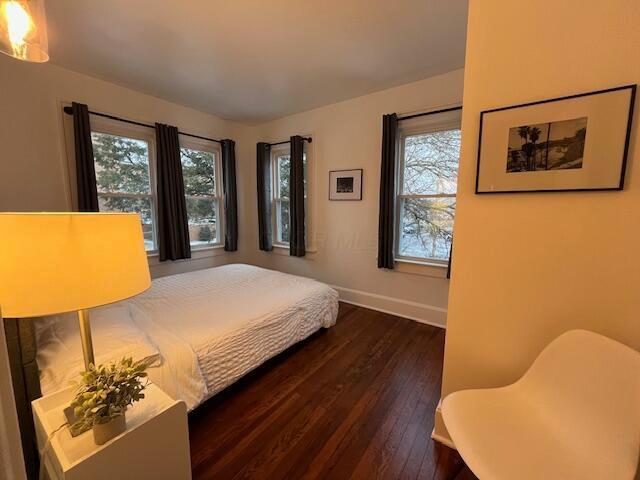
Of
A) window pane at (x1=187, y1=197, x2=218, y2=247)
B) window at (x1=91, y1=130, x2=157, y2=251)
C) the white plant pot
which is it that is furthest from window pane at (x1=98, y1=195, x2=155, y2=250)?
the white plant pot

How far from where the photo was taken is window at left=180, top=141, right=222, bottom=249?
361cm

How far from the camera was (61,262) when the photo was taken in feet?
2.27

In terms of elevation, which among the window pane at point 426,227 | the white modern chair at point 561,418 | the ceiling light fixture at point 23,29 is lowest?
the white modern chair at point 561,418

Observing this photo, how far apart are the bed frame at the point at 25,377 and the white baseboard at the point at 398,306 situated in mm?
2816

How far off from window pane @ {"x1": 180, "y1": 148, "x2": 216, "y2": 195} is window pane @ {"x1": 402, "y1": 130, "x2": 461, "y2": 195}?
105 inches

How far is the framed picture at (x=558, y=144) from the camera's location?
3.27 ft

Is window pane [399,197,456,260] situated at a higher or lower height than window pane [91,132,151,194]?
lower

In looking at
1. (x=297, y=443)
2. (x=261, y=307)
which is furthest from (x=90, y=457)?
(x=261, y=307)

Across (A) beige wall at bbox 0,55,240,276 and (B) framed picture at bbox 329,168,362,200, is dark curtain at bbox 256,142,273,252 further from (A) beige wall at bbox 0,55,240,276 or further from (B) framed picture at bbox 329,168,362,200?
(A) beige wall at bbox 0,55,240,276

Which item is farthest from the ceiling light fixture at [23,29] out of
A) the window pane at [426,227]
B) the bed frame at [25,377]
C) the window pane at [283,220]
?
the window pane at [283,220]

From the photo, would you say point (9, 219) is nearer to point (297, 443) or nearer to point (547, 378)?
point (297, 443)

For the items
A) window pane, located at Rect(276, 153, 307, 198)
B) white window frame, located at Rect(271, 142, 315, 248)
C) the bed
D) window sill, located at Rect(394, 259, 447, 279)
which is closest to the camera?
the bed

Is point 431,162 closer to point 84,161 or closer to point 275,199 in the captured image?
point 275,199

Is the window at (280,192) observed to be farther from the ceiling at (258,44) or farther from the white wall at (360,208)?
the ceiling at (258,44)
